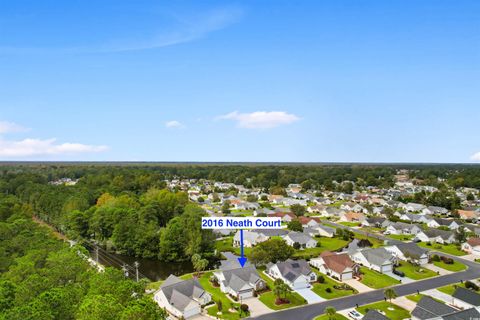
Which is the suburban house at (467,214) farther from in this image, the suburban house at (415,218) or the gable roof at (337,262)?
the gable roof at (337,262)

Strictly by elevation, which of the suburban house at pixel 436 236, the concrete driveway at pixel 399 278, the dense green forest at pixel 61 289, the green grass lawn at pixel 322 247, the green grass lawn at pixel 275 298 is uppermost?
the dense green forest at pixel 61 289

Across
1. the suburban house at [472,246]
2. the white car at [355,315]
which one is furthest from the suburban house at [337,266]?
the suburban house at [472,246]

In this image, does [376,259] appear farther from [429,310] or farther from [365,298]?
[429,310]

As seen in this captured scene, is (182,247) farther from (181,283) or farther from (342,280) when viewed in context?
(342,280)

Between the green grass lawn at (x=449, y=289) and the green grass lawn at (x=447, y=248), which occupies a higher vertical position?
the green grass lawn at (x=449, y=289)

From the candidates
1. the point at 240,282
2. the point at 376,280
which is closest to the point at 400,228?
the point at 376,280

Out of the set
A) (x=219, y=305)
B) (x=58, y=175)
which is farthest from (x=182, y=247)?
(x=58, y=175)

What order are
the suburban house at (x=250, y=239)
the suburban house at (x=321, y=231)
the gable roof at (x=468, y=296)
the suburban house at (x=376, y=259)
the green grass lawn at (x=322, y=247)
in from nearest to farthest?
1. the gable roof at (x=468, y=296)
2. the suburban house at (x=376, y=259)
3. the green grass lawn at (x=322, y=247)
4. the suburban house at (x=250, y=239)
5. the suburban house at (x=321, y=231)
